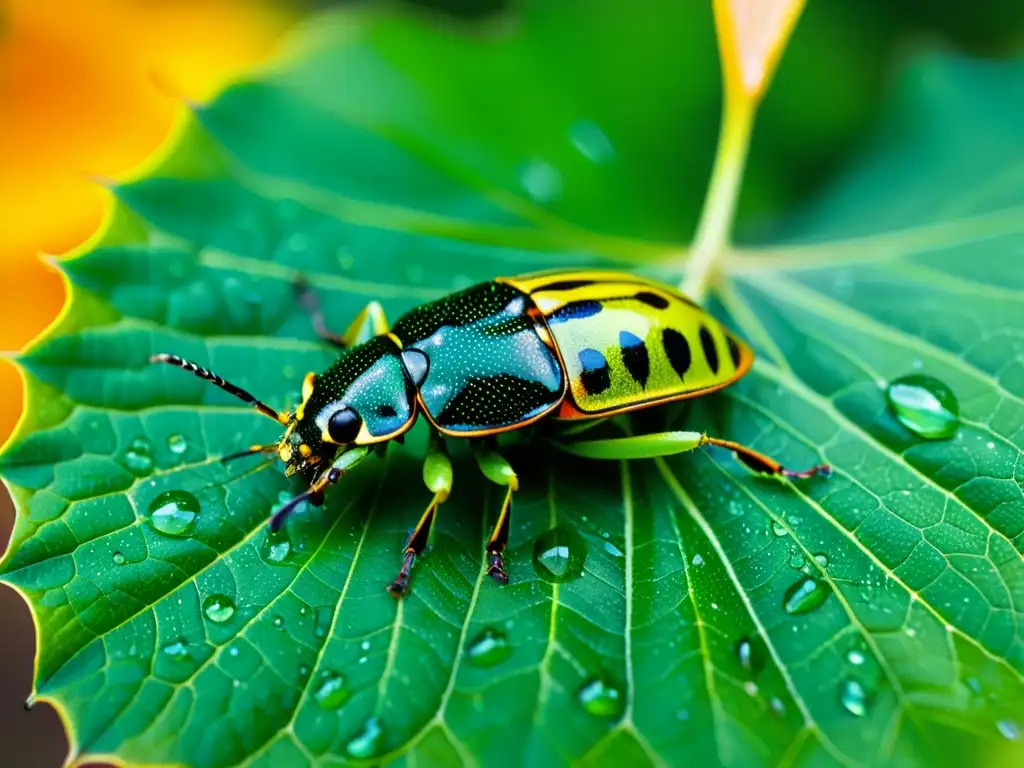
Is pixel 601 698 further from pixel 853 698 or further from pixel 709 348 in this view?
pixel 709 348

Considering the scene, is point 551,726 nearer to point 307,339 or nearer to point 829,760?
point 829,760

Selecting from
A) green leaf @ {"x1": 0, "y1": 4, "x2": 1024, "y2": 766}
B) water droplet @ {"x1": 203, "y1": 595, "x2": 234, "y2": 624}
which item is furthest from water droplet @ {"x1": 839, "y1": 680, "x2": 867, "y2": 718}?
water droplet @ {"x1": 203, "y1": 595, "x2": 234, "y2": 624}

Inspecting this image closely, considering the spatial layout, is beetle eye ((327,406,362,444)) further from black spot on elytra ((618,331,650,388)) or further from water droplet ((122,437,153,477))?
black spot on elytra ((618,331,650,388))

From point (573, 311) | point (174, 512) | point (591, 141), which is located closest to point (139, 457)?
point (174, 512)

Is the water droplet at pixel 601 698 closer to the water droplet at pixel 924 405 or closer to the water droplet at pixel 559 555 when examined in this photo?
the water droplet at pixel 559 555

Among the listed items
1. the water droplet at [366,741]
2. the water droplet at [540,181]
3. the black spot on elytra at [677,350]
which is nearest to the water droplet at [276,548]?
the water droplet at [366,741]

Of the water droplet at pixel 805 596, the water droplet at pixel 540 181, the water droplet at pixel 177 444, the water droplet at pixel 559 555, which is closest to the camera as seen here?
the water droplet at pixel 805 596
